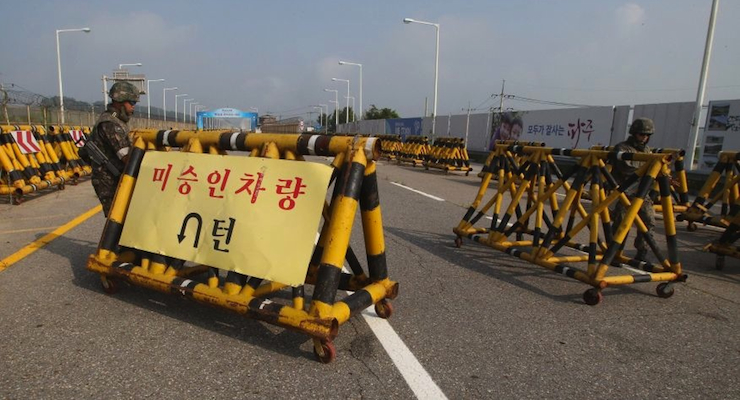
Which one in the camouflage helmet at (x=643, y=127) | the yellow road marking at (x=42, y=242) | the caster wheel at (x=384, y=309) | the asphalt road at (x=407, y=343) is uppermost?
the camouflage helmet at (x=643, y=127)

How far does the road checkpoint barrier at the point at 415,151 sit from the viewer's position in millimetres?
22281

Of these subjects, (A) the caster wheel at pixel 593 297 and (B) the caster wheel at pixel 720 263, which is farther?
(B) the caster wheel at pixel 720 263

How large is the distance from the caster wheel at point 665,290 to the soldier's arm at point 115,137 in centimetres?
548

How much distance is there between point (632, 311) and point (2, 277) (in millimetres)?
6004

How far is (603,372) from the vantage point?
3.07 metres

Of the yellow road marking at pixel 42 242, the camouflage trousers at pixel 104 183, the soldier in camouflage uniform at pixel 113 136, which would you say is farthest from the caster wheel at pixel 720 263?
the yellow road marking at pixel 42 242

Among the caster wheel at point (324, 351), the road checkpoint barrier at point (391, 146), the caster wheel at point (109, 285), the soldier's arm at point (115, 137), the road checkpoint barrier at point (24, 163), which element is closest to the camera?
the caster wheel at point (324, 351)

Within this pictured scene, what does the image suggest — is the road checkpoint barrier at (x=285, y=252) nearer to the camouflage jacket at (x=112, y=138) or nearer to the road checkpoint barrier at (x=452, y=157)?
the camouflage jacket at (x=112, y=138)

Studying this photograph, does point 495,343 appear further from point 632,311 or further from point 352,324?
point 632,311

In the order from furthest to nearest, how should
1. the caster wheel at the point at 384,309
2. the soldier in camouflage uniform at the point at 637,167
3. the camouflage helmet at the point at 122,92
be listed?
1. the soldier in camouflage uniform at the point at 637,167
2. the camouflage helmet at the point at 122,92
3. the caster wheel at the point at 384,309

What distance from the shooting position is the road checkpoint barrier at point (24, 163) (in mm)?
8711

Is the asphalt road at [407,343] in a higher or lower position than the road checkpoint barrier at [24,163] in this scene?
lower

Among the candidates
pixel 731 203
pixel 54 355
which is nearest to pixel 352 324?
pixel 54 355

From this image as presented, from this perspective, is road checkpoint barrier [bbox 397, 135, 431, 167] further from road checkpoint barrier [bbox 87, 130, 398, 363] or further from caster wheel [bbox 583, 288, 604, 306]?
road checkpoint barrier [bbox 87, 130, 398, 363]
